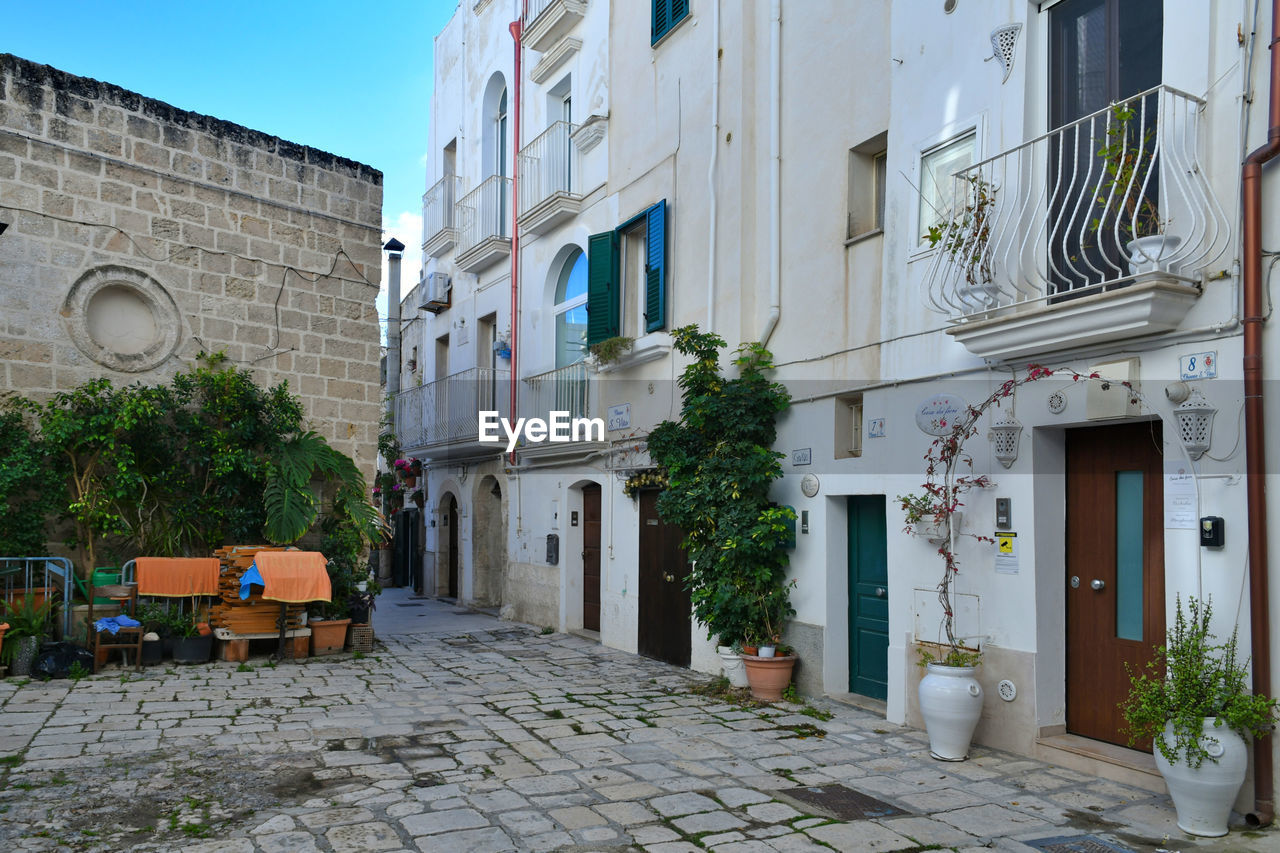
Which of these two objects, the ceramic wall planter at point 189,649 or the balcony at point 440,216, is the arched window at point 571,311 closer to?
the balcony at point 440,216

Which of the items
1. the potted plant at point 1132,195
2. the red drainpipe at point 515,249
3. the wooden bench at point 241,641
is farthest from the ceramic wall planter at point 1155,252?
the red drainpipe at point 515,249

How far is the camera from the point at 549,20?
13.0 m

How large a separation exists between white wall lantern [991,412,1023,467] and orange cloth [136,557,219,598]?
751 cm

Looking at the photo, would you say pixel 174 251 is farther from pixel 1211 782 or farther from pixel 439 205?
pixel 1211 782

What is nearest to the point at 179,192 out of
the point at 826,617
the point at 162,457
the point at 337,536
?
the point at 162,457

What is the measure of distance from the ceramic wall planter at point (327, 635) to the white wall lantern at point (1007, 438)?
7.15m

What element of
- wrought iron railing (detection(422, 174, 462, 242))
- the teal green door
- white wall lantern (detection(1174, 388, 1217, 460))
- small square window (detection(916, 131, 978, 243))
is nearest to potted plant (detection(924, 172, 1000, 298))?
small square window (detection(916, 131, 978, 243))

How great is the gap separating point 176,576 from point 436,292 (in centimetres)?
874

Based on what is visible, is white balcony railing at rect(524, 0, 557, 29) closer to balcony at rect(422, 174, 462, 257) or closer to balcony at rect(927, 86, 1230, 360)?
balcony at rect(422, 174, 462, 257)

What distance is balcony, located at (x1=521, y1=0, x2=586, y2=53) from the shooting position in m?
12.7

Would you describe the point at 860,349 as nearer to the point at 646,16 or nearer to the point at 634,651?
the point at 634,651

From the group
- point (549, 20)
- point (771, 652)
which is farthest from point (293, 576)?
point (549, 20)

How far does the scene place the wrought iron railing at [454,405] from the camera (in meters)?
14.7

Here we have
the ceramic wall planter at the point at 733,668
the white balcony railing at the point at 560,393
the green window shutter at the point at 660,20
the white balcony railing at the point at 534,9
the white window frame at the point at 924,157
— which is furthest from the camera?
the white balcony railing at the point at 534,9
